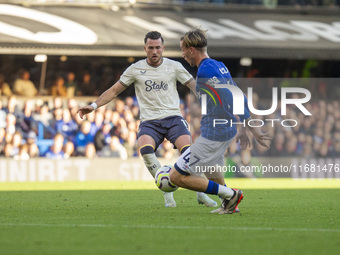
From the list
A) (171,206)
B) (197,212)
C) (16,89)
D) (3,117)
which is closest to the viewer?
(197,212)

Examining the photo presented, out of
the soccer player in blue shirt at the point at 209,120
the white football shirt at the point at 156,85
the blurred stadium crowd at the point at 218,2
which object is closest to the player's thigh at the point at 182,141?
the white football shirt at the point at 156,85

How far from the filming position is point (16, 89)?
22.4 metres

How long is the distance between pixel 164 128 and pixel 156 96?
1.55 feet

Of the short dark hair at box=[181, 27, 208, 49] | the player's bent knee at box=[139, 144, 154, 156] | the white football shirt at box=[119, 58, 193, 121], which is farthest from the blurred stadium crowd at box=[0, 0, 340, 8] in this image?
the short dark hair at box=[181, 27, 208, 49]

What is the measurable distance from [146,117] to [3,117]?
10.7 m

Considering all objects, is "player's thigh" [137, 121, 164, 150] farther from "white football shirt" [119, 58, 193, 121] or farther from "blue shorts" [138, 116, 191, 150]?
"white football shirt" [119, 58, 193, 121]

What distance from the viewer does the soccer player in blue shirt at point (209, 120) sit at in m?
8.20

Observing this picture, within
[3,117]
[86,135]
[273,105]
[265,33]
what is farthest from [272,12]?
[3,117]

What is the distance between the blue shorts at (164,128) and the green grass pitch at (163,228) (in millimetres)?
992

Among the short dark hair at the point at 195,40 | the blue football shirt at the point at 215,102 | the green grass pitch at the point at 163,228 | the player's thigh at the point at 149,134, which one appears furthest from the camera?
the player's thigh at the point at 149,134

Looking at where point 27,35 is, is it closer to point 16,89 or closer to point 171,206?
point 16,89

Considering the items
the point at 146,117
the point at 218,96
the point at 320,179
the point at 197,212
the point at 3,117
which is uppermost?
the point at 218,96

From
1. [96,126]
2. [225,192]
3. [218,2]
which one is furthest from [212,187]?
[218,2]

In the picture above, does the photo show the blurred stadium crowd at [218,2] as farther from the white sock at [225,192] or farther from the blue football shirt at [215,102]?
the white sock at [225,192]
